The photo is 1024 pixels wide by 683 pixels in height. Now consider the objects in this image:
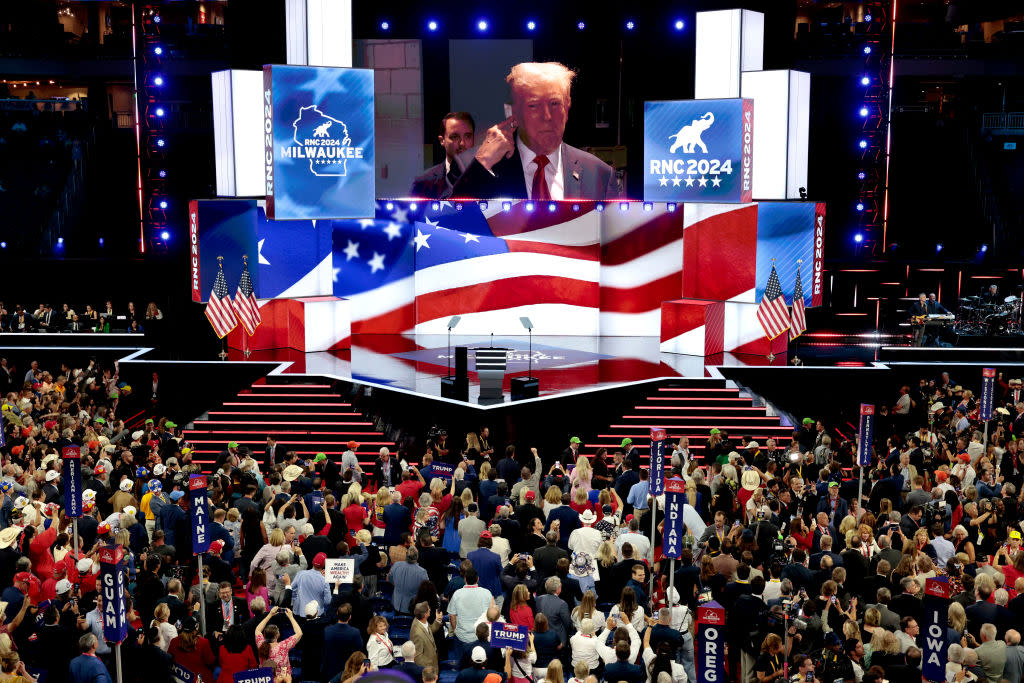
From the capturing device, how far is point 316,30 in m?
22.8

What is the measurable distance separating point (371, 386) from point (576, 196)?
6825 mm

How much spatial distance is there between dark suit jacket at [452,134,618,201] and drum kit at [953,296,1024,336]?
8.07m

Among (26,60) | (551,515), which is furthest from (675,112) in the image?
(26,60)

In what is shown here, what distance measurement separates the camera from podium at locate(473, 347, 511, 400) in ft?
65.1

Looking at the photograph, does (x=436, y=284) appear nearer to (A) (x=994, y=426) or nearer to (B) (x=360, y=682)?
(A) (x=994, y=426)

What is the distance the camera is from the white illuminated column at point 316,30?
22797mm

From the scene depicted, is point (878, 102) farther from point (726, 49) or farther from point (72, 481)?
point (72, 481)

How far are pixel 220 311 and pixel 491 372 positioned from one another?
588 centimetres

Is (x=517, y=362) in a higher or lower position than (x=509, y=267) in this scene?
lower

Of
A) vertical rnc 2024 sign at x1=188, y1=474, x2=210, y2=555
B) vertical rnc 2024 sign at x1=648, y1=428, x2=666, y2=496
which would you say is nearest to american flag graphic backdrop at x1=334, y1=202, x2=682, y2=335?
vertical rnc 2024 sign at x1=648, y1=428, x2=666, y2=496

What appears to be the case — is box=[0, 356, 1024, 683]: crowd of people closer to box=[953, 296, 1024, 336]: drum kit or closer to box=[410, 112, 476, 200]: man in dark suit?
box=[410, 112, 476, 200]: man in dark suit

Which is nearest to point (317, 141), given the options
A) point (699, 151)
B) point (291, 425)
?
point (291, 425)

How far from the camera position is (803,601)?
10258mm

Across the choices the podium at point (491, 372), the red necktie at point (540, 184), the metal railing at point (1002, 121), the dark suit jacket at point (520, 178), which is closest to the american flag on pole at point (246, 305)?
the dark suit jacket at point (520, 178)
